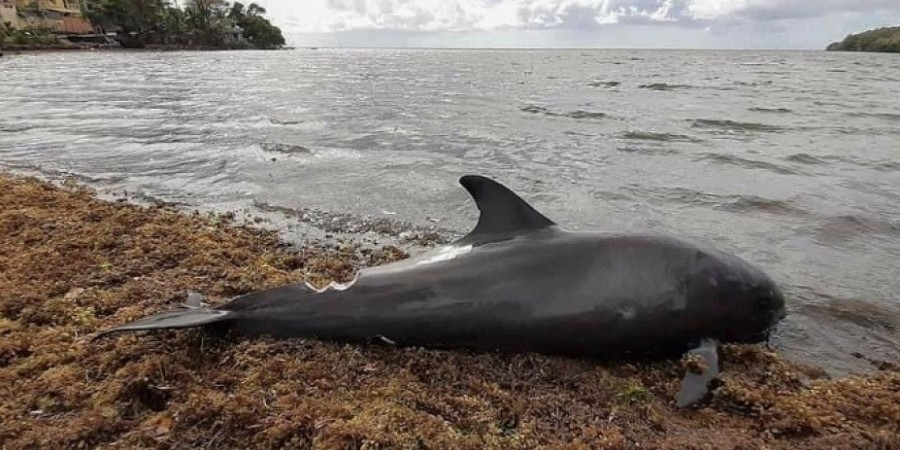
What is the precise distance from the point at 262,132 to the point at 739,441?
13.2 meters

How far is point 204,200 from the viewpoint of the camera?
8.19m

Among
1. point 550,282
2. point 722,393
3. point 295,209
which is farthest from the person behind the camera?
point 295,209

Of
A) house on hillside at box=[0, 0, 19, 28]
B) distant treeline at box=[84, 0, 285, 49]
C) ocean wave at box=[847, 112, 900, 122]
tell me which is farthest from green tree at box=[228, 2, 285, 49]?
ocean wave at box=[847, 112, 900, 122]

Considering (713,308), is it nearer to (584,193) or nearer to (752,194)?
(584,193)

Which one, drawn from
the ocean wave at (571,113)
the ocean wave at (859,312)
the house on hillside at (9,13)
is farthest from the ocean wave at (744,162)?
the house on hillside at (9,13)

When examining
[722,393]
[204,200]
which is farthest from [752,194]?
[204,200]

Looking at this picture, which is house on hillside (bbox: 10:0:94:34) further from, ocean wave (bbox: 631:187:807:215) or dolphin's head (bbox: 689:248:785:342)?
dolphin's head (bbox: 689:248:785:342)

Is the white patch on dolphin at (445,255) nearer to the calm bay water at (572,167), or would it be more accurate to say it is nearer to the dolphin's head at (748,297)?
the dolphin's head at (748,297)

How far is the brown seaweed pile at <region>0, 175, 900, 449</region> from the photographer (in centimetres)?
305

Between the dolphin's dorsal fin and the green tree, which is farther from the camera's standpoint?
the green tree

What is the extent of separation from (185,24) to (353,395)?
427 feet

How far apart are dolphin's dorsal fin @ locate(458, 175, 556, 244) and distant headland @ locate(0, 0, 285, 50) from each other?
83660 mm

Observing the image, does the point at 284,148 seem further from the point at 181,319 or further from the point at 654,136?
the point at 181,319

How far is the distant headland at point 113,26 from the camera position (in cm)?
7862
